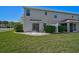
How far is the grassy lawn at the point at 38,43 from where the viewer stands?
40.9ft

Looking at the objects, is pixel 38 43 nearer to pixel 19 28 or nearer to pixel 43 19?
pixel 19 28

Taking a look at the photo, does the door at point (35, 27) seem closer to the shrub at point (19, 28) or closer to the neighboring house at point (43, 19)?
the neighboring house at point (43, 19)

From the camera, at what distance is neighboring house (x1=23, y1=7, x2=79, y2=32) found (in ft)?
43.2

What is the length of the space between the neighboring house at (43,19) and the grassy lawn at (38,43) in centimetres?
63

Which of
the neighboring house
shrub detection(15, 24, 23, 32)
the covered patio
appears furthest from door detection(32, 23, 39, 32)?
the covered patio

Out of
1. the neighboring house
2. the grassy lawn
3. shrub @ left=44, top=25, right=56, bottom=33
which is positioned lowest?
the grassy lawn

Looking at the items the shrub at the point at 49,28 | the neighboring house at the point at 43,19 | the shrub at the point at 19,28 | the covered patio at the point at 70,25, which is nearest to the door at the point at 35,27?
the neighboring house at the point at 43,19

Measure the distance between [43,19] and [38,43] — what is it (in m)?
1.60

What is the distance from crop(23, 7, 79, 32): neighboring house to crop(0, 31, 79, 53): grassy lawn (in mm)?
630

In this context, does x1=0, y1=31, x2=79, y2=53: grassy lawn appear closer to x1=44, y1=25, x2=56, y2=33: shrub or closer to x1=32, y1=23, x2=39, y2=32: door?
x1=44, y1=25, x2=56, y2=33: shrub
